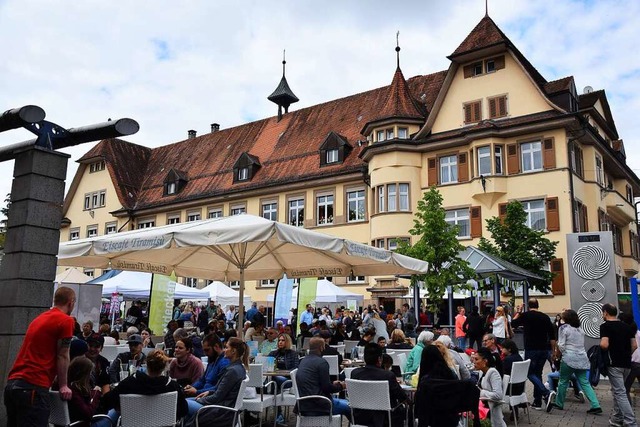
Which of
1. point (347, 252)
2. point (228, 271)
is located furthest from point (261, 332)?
point (347, 252)

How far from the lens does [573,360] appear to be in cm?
1020

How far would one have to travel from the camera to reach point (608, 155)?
32531 millimetres

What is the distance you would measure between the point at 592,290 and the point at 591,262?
2.11 ft

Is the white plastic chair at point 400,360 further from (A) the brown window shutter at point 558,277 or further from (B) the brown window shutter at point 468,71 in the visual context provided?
(B) the brown window shutter at point 468,71

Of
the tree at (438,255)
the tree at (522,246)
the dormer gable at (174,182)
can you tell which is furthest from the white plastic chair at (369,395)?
the dormer gable at (174,182)

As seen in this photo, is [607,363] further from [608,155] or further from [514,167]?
[608,155]

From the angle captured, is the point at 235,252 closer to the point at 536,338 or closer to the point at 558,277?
the point at 536,338

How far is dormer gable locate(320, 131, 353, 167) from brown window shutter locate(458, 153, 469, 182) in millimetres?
7588

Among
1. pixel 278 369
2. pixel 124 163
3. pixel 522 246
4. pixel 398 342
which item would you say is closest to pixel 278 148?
pixel 124 163

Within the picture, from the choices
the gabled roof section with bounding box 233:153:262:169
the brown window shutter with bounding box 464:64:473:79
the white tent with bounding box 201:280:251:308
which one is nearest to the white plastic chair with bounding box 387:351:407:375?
the white tent with bounding box 201:280:251:308

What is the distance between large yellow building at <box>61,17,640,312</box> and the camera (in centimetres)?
2816

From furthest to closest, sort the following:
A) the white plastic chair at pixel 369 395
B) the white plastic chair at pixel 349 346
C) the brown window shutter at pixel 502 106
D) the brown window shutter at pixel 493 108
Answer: the brown window shutter at pixel 493 108 → the brown window shutter at pixel 502 106 → the white plastic chair at pixel 349 346 → the white plastic chair at pixel 369 395

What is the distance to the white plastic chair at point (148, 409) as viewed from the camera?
5438mm

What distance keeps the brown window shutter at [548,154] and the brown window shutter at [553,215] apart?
1579 millimetres
